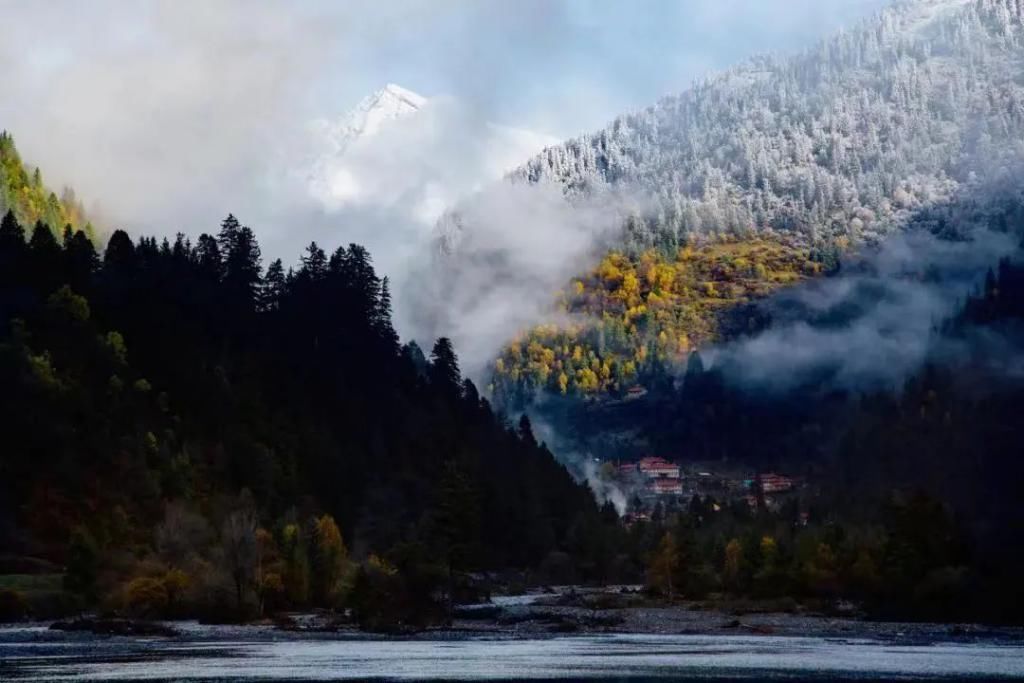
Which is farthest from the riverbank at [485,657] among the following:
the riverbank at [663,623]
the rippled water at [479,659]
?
the riverbank at [663,623]

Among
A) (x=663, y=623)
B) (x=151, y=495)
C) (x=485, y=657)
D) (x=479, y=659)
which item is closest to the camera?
(x=479, y=659)

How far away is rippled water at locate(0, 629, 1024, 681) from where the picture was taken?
89.4 m

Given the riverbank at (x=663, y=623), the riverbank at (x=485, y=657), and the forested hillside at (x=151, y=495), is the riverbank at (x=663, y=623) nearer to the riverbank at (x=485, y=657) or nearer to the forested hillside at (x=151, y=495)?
the riverbank at (x=485, y=657)

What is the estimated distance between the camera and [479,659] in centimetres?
10412

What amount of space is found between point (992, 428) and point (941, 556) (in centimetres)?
4144

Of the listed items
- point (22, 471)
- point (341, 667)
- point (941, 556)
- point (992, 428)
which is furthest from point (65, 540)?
point (992, 428)

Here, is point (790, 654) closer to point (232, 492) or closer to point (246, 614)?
point (246, 614)

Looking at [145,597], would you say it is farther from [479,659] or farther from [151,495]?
[479,659]

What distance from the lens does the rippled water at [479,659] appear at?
293 feet

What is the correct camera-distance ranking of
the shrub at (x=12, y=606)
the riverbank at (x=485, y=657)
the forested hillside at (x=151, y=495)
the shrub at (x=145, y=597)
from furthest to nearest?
the forested hillside at (x=151, y=495) < the shrub at (x=145, y=597) < the shrub at (x=12, y=606) < the riverbank at (x=485, y=657)

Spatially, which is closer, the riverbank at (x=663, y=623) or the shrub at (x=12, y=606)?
the shrub at (x=12, y=606)

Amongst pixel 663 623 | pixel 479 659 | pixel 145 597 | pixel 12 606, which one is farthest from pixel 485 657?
pixel 663 623

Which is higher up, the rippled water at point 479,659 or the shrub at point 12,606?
the shrub at point 12,606

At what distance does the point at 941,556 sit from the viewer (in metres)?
163
